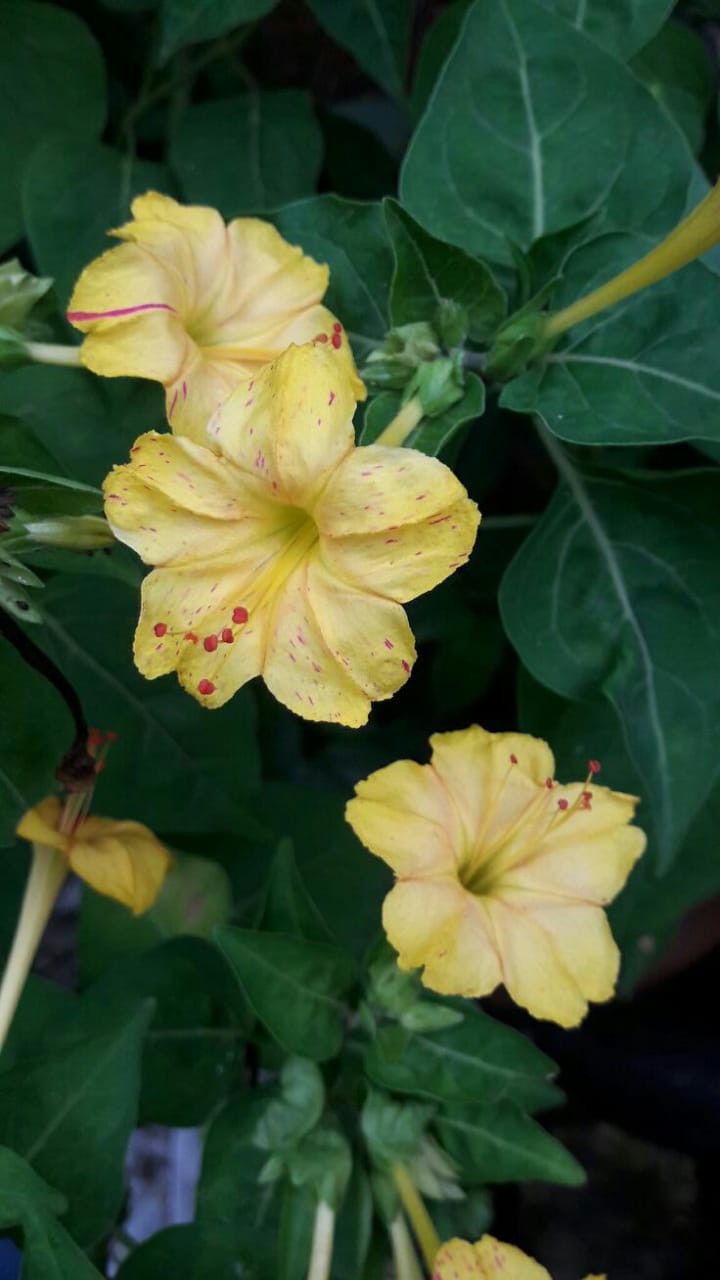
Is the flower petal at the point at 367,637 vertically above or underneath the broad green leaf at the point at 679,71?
underneath

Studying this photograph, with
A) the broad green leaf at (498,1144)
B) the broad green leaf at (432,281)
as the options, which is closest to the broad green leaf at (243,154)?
the broad green leaf at (432,281)

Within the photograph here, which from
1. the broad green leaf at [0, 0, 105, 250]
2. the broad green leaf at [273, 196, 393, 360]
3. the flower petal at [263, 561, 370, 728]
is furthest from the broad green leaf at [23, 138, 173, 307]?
the flower petal at [263, 561, 370, 728]

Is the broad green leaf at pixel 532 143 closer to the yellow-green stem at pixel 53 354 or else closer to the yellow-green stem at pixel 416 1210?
the yellow-green stem at pixel 53 354

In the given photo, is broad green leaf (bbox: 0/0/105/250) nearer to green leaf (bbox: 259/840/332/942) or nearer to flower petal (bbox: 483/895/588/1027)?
green leaf (bbox: 259/840/332/942)

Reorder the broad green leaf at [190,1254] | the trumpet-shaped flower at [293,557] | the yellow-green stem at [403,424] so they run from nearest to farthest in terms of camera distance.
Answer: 1. the trumpet-shaped flower at [293,557]
2. the yellow-green stem at [403,424]
3. the broad green leaf at [190,1254]

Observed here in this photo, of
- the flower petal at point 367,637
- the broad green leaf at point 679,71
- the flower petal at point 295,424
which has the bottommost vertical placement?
the flower petal at point 367,637

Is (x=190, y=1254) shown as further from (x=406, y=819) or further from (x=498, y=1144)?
(x=406, y=819)

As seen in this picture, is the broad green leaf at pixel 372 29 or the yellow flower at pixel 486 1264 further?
the broad green leaf at pixel 372 29

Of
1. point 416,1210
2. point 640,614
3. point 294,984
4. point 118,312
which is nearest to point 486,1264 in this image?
point 416,1210
